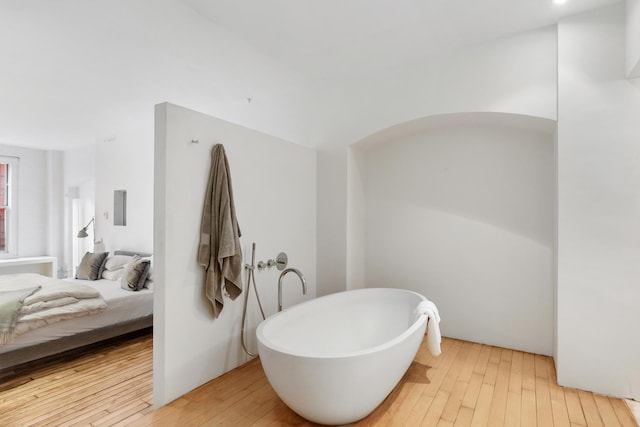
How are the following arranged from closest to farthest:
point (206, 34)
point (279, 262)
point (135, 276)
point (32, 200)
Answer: point (206, 34), point (279, 262), point (135, 276), point (32, 200)

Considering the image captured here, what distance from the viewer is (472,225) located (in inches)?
130

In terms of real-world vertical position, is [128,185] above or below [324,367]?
above

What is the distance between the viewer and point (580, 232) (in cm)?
241

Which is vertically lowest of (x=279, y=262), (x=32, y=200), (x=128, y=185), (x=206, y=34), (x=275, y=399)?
(x=275, y=399)

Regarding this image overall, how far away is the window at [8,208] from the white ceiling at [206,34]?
118 inches

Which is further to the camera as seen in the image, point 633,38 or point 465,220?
point 465,220

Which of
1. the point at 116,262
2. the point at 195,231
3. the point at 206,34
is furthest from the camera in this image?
the point at 116,262

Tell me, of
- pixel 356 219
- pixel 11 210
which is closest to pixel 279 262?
pixel 356 219

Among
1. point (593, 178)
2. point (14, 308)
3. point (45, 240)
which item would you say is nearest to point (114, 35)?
point (14, 308)

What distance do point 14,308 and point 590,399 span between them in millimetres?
4364

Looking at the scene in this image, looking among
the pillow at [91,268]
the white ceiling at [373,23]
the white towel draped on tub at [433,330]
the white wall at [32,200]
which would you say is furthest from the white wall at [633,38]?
the white wall at [32,200]

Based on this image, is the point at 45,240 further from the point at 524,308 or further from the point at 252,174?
the point at 524,308

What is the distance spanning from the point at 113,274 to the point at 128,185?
1.49 m

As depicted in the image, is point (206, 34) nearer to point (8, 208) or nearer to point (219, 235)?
point (219, 235)
